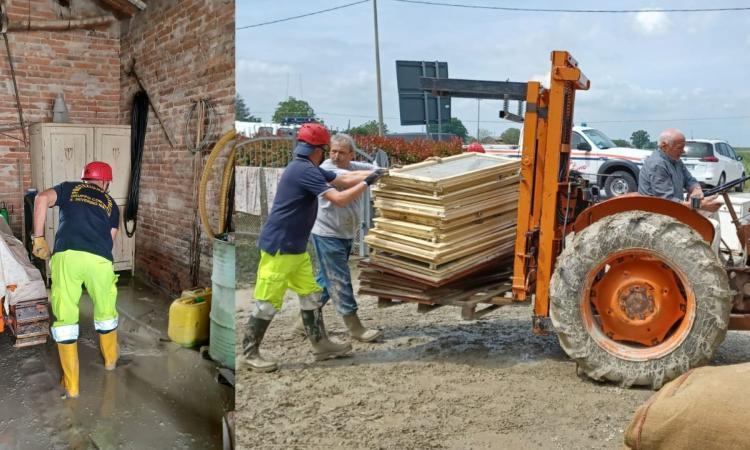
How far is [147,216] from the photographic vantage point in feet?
16.4

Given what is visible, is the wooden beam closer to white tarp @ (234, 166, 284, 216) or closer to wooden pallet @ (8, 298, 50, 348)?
wooden pallet @ (8, 298, 50, 348)

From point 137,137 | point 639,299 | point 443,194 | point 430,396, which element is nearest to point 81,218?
point 137,137

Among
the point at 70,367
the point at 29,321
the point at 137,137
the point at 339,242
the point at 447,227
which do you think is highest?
the point at 137,137

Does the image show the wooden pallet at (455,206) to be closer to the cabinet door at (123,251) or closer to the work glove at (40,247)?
the work glove at (40,247)

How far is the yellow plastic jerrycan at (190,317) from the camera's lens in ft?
14.1

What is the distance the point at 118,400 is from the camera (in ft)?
12.8

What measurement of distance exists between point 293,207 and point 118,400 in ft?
6.34

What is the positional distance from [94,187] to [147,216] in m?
1.13

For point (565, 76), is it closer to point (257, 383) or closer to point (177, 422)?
point (257, 383)

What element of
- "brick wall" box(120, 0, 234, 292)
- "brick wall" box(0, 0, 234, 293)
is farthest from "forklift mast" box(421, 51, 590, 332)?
"brick wall" box(0, 0, 234, 293)

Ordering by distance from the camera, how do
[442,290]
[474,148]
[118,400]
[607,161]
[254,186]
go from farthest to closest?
[607,161], [474,148], [118,400], [442,290], [254,186]

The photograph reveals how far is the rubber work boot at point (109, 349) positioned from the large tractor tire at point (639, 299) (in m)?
2.76

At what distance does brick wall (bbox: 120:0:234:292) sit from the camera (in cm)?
402

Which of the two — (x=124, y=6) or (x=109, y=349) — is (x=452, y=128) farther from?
(x=124, y=6)
